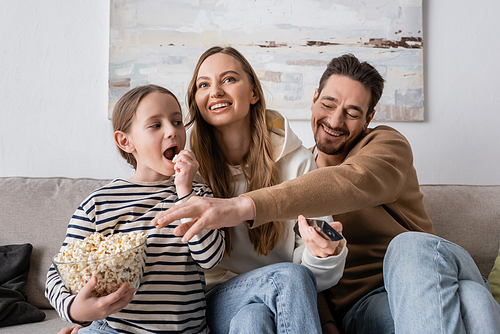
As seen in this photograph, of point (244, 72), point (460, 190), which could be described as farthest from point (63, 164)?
point (460, 190)

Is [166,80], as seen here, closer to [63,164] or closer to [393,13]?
[63,164]

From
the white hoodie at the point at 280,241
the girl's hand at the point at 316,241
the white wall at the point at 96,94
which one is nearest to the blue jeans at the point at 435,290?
the girl's hand at the point at 316,241

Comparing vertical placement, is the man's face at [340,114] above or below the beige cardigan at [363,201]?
above

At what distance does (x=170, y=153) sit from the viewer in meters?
1.23

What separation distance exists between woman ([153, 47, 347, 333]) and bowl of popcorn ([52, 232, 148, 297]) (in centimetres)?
34

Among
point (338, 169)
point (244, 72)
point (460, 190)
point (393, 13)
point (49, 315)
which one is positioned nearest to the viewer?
point (338, 169)

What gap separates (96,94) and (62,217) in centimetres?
69

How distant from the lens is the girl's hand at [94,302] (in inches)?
34.1

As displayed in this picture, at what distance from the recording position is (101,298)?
88cm

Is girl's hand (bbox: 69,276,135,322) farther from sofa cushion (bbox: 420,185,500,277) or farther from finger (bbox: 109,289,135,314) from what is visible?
sofa cushion (bbox: 420,185,500,277)

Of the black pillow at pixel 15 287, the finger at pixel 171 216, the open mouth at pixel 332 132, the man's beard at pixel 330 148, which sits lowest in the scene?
the black pillow at pixel 15 287

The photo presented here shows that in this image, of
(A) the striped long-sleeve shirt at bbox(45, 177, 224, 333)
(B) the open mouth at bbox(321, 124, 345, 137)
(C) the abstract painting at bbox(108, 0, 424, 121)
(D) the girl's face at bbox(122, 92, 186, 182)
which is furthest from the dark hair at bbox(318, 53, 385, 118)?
(A) the striped long-sleeve shirt at bbox(45, 177, 224, 333)

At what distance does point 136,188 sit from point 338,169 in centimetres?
61

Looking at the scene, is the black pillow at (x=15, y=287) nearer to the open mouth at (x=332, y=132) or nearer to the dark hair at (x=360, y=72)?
the open mouth at (x=332, y=132)
